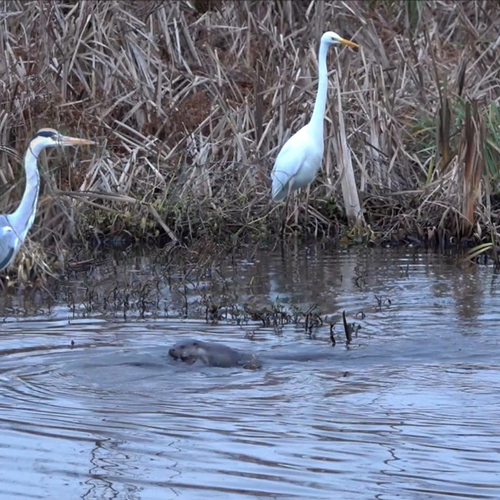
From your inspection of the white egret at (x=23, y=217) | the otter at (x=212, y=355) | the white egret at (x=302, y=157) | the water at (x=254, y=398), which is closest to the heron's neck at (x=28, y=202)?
the white egret at (x=23, y=217)

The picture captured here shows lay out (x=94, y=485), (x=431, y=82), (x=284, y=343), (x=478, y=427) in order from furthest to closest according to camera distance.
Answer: (x=431, y=82)
(x=284, y=343)
(x=478, y=427)
(x=94, y=485)

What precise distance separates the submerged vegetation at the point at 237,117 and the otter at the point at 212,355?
2.92m

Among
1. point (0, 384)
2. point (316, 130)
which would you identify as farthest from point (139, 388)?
point (316, 130)

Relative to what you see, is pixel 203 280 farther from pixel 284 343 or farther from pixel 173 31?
pixel 173 31

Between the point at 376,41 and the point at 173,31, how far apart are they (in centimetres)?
229

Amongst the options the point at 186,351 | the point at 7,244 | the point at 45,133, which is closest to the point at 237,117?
the point at 45,133

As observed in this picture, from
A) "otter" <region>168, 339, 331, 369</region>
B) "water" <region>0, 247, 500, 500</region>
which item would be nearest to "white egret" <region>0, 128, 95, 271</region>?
"water" <region>0, 247, 500, 500</region>

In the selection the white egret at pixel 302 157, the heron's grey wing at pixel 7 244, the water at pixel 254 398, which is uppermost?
the white egret at pixel 302 157

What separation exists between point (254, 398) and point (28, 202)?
11.3ft

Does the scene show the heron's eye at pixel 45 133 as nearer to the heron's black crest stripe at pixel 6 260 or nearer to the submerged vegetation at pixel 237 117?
the submerged vegetation at pixel 237 117

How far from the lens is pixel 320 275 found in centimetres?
927

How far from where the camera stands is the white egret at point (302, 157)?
1007 centimetres

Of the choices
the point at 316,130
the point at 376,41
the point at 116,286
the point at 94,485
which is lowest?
the point at 94,485

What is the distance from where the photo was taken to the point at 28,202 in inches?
331
